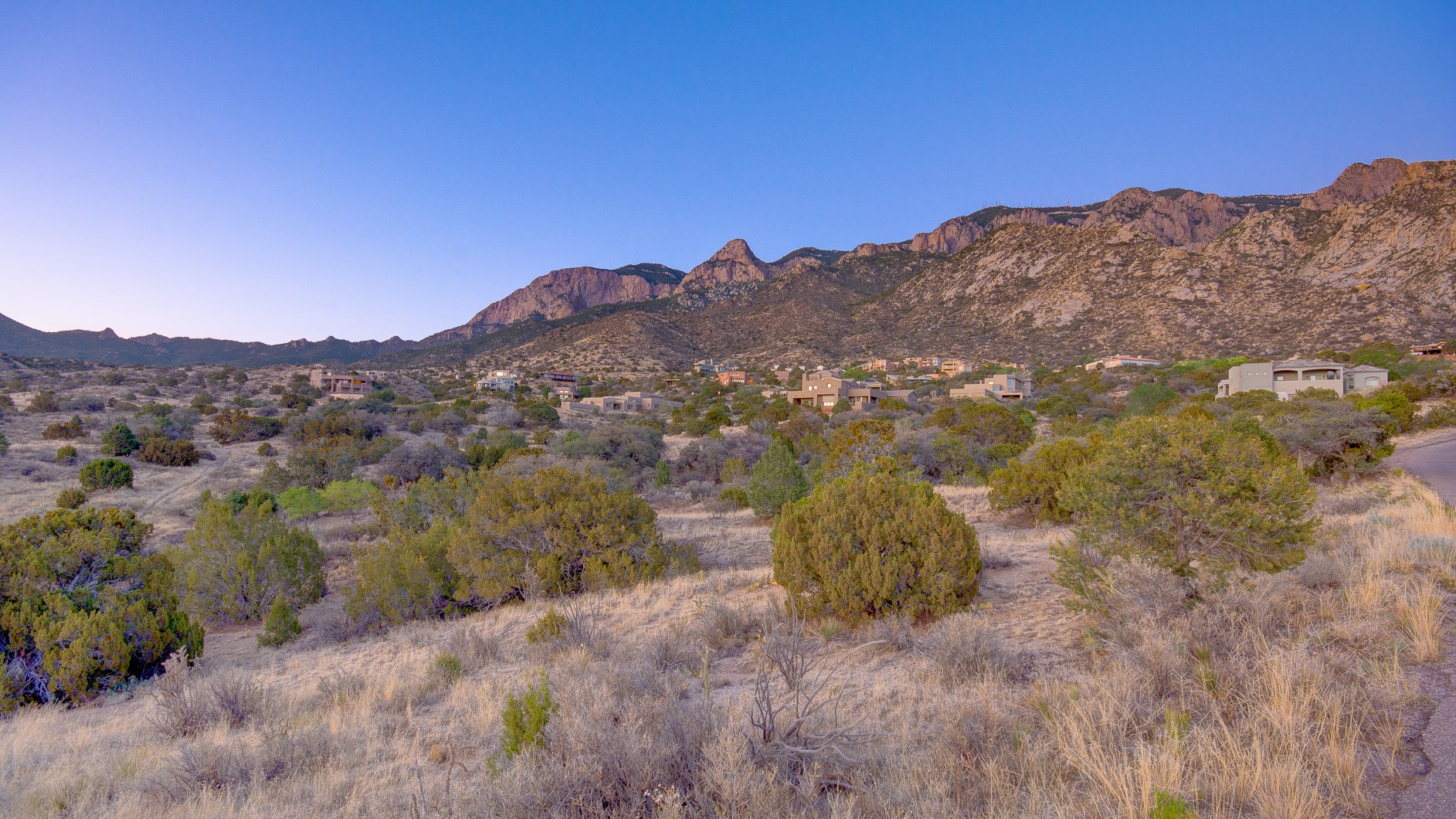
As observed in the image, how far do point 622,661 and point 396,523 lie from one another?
1110 cm

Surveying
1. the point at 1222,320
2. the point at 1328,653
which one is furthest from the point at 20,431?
the point at 1222,320

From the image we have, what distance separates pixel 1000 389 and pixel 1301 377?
1548 centimetres

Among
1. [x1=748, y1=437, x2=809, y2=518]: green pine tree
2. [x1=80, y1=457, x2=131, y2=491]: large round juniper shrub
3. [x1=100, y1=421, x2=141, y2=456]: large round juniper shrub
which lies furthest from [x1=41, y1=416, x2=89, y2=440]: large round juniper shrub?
[x1=748, y1=437, x2=809, y2=518]: green pine tree

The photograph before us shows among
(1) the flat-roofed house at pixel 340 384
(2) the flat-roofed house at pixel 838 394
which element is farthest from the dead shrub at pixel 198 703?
(1) the flat-roofed house at pixel 340 384

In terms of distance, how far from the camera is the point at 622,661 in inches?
213

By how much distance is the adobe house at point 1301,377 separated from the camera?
34.3 m

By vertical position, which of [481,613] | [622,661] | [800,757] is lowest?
[481,613]

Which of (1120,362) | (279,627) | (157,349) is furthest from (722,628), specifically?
(157,349)

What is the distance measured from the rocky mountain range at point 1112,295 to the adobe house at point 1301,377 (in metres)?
15.8

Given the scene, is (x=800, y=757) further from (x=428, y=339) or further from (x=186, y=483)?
(x=428, y=339)

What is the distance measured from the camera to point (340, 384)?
4944 centimetres

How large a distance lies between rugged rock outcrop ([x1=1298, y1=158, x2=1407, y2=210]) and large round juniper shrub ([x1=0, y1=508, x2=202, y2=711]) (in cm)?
10026

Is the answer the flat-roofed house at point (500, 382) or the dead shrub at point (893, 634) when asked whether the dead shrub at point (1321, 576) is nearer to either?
the dead shrub at point (893, 634)

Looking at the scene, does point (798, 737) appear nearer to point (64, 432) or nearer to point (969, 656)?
point (969, 656)
